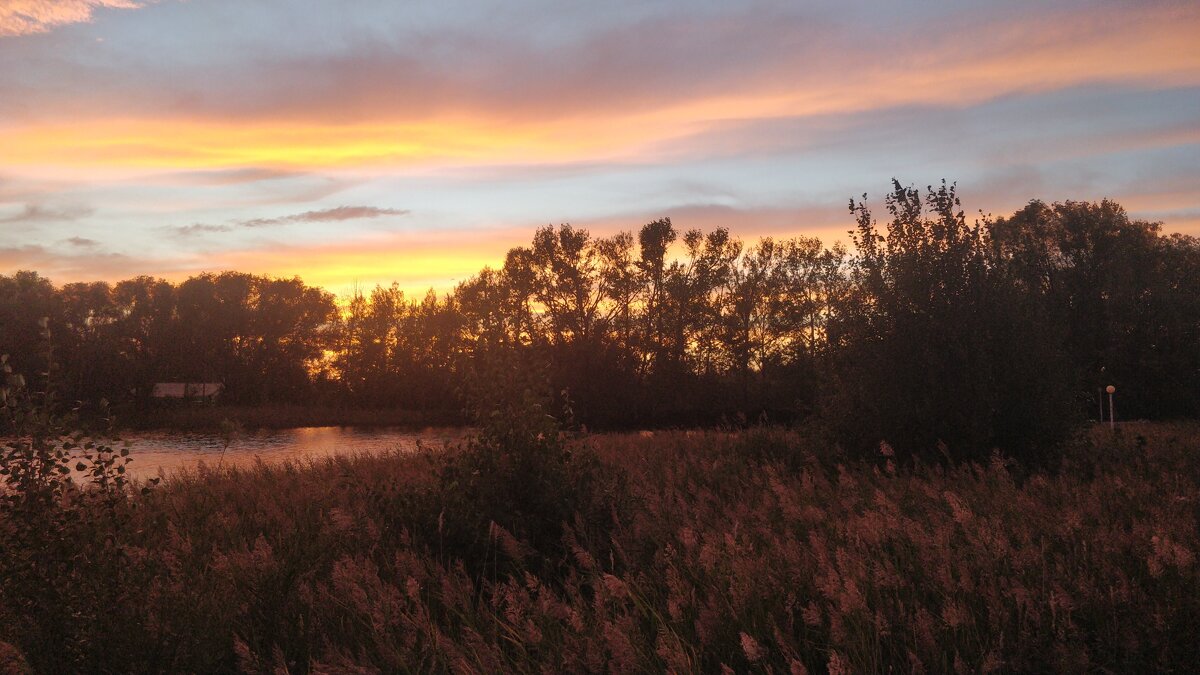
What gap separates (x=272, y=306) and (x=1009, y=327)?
7102 cm

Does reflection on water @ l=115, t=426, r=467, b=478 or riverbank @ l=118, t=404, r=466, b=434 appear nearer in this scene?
reflection on water @ l=115, t=426, r=467, b=478

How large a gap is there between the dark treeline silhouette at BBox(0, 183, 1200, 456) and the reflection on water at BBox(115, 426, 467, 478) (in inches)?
199

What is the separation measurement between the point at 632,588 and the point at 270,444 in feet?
133

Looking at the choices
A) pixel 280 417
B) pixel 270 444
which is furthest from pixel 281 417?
pixel 270 444

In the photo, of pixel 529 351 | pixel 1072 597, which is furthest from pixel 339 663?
pixel 529 351

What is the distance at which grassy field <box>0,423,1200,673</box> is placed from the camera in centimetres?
483

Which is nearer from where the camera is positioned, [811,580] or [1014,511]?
[811,580]

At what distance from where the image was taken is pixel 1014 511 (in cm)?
739

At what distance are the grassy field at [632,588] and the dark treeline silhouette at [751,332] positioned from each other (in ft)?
5.12

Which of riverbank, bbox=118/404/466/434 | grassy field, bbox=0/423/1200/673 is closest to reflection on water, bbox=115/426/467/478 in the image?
riverbank, bbox=118/404/466/434

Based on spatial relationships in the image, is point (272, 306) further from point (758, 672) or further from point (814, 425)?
point (758, 672)

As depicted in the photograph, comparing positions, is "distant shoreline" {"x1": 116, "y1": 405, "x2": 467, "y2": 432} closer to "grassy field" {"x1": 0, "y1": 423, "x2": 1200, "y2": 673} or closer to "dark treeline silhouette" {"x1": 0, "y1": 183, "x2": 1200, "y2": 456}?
"dark treeline silhouette" {"x1": 0, "y1": 183, "x2": 1200, "y2": 456}

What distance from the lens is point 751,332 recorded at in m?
58.4

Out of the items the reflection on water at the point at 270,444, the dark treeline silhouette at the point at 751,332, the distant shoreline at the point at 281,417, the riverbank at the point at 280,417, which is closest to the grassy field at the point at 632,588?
the dark treeline silhouette at the point at 751,332
